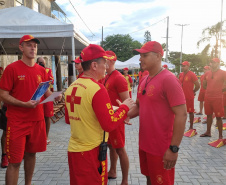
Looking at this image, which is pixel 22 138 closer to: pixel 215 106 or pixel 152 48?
pixel 152 48

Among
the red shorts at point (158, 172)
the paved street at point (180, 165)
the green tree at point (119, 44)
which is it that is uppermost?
the green tree at point (119, 44)

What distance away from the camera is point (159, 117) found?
7.03 ft

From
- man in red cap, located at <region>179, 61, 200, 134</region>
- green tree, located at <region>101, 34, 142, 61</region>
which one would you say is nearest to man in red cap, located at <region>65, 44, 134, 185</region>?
man in red cap, located at <region>179, 61, 200, 134</region>

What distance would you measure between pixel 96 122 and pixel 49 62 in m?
22.1

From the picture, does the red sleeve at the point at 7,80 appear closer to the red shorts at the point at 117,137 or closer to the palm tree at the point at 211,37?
the red shorts at the point at 117,137

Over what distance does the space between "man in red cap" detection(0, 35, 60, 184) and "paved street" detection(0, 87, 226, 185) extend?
1010mm

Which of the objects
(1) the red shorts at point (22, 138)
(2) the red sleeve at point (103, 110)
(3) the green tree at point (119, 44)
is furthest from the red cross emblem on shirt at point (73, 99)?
(3) the green tree at point (119, 44)

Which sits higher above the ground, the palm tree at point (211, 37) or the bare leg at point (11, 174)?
the palm tree at point (211, 37)

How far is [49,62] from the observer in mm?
22547

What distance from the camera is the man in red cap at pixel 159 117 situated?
1.98 meters

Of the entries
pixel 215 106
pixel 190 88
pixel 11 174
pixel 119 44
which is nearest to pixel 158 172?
pixel 11 174

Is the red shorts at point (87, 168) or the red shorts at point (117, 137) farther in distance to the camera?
the red shorts at point (117, 137)

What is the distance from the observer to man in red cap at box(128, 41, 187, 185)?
1982 mm

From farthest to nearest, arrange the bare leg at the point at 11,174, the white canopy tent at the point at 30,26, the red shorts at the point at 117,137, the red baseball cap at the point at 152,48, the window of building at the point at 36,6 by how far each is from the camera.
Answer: the window of building at the point at 36,6
the white canopy tent at the point at 30,26
the red shorts at the point at 117,137
the bare leg at the point at 11,174
the red baseball cap at the point at 152,48
